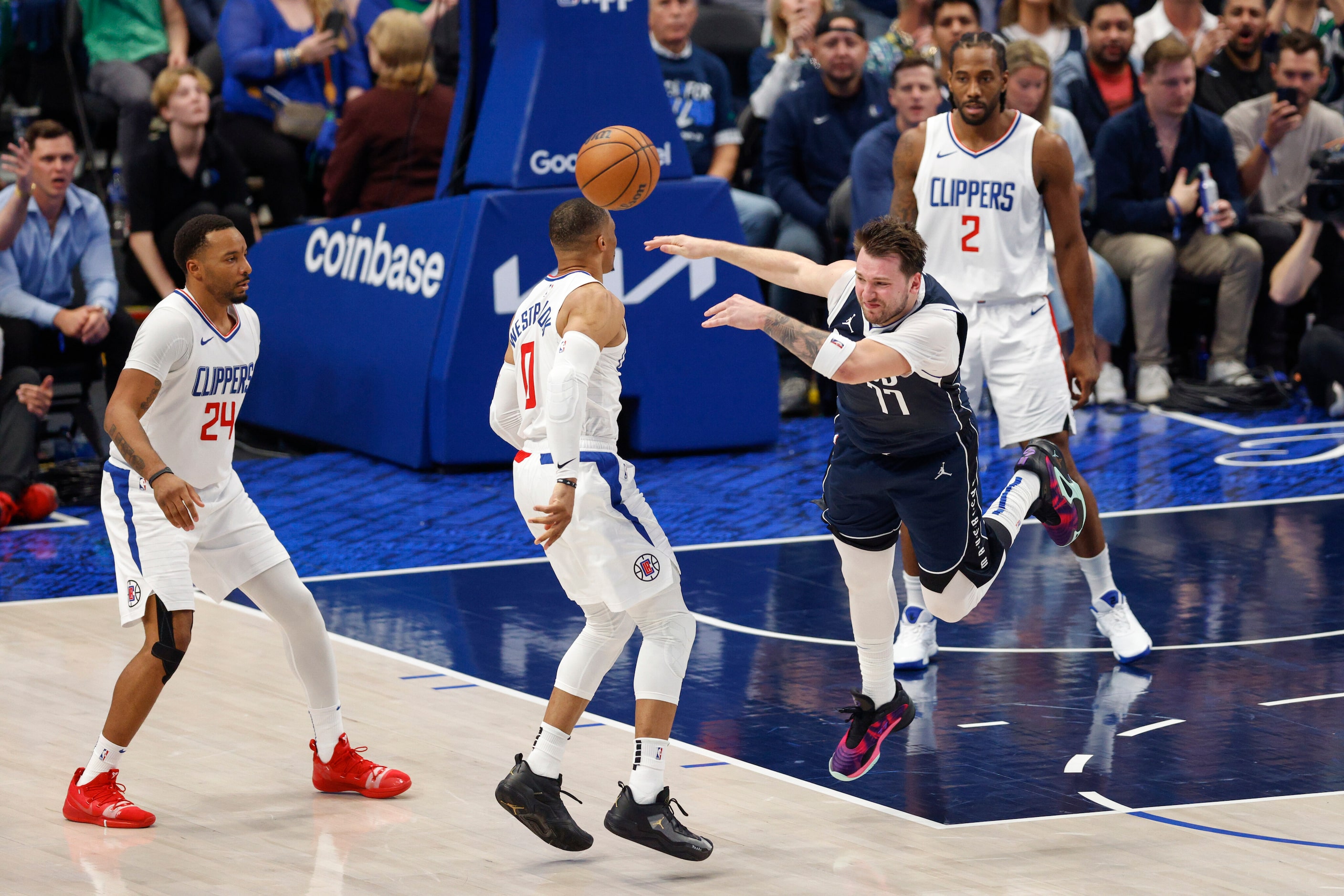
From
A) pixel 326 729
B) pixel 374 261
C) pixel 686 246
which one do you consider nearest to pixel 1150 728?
pixel 686 246

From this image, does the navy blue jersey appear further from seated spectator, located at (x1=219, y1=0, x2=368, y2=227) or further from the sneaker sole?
seated spectator, located at (x1=219, y1=0, x2=368, y2=227)

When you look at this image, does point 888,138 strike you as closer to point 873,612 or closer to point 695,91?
point 695,91

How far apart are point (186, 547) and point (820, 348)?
216 centimetres

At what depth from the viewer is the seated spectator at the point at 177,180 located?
12.1 metres

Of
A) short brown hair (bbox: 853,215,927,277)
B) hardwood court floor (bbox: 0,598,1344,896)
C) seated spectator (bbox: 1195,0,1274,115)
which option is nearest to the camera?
hardwood court floor (bbox: 0,598,1344,896)

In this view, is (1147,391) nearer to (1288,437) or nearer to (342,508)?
(1288,437)

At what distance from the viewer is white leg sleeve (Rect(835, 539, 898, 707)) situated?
6238 millimetres

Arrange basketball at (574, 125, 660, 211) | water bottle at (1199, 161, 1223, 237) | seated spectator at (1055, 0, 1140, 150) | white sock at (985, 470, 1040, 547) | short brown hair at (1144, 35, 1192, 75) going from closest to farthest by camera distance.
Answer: basketball at (574, 125, 660, 211) → white sock at (985, 470, 1040, 547) → short brown hair at (1144, 35, 1192, 75) → water bottle at (1199, 161, 1223, 237) → seated spectator at (1055, 0, 1140, 150)

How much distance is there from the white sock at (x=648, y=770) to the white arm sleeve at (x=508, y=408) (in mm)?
1020

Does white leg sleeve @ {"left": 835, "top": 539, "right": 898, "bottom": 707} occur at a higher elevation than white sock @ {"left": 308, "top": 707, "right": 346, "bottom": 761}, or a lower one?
higher

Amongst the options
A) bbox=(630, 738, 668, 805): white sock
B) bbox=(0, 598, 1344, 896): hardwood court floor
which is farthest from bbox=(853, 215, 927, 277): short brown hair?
bbox=(0, 598, 1344, 896): hardwood court floor

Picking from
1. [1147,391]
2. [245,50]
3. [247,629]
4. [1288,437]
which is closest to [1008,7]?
[1147,391]

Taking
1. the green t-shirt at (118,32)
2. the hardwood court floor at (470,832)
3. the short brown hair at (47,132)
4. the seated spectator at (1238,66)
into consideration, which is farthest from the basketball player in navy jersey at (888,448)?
the green t-shirt at (118,32)

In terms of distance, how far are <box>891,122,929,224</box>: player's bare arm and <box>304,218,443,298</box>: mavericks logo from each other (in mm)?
3944
